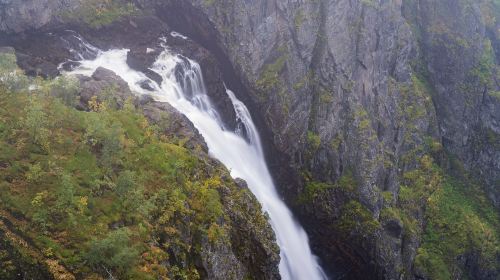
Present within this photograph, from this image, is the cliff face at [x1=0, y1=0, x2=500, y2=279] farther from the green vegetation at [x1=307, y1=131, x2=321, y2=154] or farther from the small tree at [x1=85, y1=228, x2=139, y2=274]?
the small tree at [x1=85, y1=228, x2=139, y2=274]

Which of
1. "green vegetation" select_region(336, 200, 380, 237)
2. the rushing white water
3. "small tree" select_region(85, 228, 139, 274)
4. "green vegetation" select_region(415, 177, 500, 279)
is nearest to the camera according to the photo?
"small tree" select_region(85, 228, 139, 274)

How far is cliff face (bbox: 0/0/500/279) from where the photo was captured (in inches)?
1382

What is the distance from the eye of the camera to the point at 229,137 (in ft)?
104

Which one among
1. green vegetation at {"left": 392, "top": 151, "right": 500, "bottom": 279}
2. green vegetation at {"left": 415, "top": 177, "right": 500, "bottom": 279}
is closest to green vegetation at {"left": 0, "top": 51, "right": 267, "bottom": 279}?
green vegetation at {"left": 392, "top": 151, "right": 500, "bottom": 279}

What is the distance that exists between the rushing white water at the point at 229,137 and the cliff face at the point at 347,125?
1.98 metres

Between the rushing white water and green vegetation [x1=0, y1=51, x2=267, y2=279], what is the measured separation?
238 inches

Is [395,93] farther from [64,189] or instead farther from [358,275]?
[64,189]

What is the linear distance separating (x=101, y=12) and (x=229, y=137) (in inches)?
553

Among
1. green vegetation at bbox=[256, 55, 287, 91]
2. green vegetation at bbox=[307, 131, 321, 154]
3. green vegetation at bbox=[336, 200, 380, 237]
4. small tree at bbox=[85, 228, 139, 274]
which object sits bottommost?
small tree at bbox=[85, 228, 139, 274]

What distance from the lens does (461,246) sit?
135 ft

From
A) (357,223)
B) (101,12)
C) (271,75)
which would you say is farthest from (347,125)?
(101,12)

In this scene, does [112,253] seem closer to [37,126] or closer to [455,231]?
[37,126]

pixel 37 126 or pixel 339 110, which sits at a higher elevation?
pixel 339 110

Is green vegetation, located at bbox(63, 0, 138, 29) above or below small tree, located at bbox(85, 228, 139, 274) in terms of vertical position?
above
